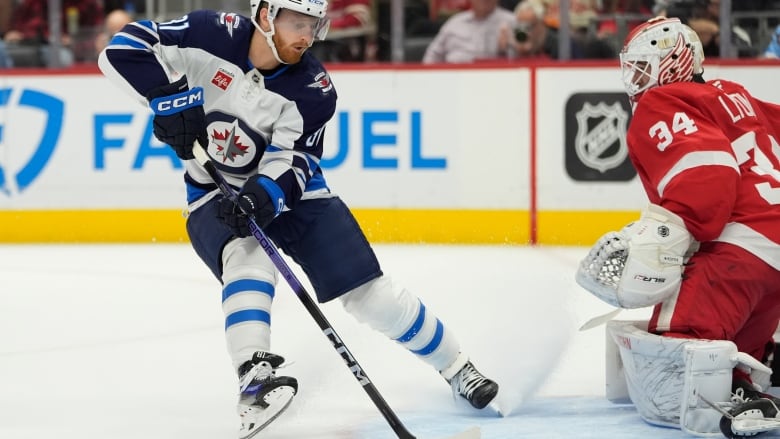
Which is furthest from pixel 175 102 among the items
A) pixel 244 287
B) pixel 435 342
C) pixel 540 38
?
pixel 540 38

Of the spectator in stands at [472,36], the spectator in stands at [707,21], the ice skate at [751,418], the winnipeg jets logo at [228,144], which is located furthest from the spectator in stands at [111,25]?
the ice skate at [751,418]

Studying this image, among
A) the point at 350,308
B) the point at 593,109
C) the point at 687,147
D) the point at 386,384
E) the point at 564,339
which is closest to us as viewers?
the point at 687,147

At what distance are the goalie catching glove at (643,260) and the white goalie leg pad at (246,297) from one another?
708 millimetres

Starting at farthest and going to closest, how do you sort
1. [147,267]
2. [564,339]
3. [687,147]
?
[147,267] → [564,339] → [687,147]

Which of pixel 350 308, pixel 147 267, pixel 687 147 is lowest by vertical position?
pixel 147 267

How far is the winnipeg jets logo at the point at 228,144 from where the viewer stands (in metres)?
2.92

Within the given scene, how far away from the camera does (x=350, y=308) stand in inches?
119

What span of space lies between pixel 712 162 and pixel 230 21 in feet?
3.69

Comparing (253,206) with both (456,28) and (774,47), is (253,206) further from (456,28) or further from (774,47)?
(774,47)

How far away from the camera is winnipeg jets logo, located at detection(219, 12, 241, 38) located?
115 inches

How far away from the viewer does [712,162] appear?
2.65 meters

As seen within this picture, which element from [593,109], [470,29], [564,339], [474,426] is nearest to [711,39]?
[593,109]

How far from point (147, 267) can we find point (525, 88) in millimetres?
1918

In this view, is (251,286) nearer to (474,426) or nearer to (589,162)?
(474,426)
